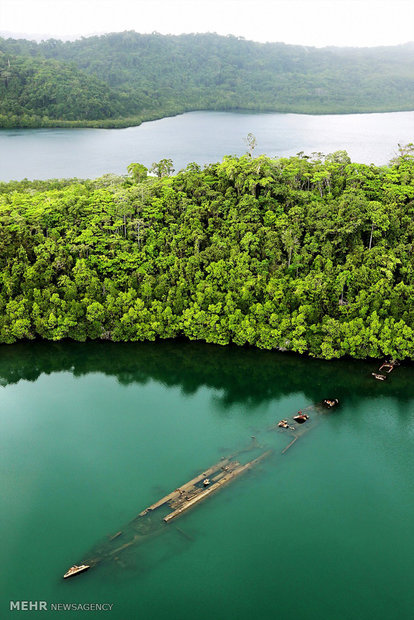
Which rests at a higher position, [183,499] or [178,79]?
[178,79]

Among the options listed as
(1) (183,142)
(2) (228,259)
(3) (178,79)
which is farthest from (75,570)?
(3) (178,79)

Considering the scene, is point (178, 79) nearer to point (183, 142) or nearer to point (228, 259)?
point (183, 142)

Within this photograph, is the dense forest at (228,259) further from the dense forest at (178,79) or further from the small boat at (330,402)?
the dense forest at (178,79)

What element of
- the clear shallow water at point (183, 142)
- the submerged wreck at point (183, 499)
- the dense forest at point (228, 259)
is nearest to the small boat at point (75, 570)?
the submerged wreck at point (183, 499)

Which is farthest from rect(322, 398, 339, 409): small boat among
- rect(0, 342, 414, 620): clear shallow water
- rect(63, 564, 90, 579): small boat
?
rect(63, 564, 90, 579): small boat

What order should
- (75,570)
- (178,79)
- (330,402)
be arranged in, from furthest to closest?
(178,79) < (330,402) < (75,570)

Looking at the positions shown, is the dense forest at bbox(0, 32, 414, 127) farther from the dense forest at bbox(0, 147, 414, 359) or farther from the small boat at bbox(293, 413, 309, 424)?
the small boat at bbox(293, 413, 309, 424)

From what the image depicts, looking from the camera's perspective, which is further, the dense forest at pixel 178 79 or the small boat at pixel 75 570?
the dense forest at pixel 178 79
